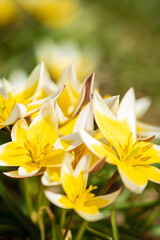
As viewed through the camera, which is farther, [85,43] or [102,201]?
[85,43]

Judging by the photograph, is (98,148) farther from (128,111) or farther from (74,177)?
(128,111)

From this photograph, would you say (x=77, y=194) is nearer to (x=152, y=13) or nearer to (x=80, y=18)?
(x=80, y=18)

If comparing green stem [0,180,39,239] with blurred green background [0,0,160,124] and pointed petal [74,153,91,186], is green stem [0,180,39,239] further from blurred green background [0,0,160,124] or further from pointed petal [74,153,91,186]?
blurred green background [0,0,160,124]

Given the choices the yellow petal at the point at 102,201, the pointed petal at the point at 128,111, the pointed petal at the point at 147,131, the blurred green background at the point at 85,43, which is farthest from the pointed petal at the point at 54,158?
the blurred green background at the point at 85,43

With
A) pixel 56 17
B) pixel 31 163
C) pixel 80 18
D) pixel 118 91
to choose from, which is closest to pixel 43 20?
pixel 56 17

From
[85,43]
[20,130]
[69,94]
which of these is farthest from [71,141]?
[85,43]

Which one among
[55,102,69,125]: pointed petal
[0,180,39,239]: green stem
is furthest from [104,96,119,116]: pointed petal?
[0,180,39,239]: green stem

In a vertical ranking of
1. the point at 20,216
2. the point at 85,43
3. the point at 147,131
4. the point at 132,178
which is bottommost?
the point at 85,43

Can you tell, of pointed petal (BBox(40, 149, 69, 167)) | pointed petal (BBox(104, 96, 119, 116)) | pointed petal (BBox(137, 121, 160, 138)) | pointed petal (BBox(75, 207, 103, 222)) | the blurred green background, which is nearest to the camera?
pointed petal (BBox(75, 207, 103, 222))
